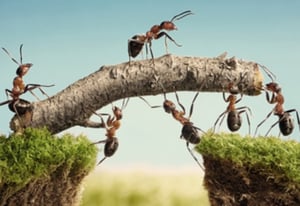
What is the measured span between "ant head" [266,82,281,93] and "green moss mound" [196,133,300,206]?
596 mm

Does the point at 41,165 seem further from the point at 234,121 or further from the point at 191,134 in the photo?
the point at 234,121

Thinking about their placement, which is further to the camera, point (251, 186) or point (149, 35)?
point (149, 35)

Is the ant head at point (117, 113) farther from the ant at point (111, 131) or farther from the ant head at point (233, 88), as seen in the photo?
the ant head at point (233, 88)

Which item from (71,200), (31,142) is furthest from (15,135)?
(71,200)

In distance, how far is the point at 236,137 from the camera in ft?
15.8

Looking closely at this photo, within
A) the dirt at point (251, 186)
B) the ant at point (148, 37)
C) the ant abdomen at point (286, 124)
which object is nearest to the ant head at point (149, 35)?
the ant at point (148, 37)

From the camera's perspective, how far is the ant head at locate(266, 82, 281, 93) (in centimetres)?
521

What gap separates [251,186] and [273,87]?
98cm

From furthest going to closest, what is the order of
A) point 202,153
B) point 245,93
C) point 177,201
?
point 177,201, point 245,93, point 202,153

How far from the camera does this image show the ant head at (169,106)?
496 centimetres

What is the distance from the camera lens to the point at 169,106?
498cm

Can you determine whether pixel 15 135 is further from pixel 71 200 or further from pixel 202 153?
pixel 202 153

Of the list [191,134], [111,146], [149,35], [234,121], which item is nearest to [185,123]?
[191,134]

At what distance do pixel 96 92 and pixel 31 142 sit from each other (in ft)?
2.39
